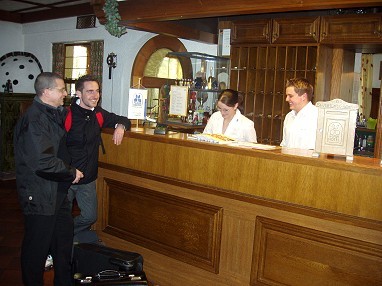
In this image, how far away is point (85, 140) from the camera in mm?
3570

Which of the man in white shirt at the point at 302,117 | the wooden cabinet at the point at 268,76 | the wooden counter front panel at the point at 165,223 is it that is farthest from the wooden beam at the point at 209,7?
the wooden cabinet at the point at 268,76

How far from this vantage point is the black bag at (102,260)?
3.02 metres

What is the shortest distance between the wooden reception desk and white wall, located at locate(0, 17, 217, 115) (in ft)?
10.9

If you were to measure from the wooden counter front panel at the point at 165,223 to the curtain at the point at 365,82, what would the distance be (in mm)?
3339

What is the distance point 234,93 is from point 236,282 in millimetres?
1797

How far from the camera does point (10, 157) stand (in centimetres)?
761

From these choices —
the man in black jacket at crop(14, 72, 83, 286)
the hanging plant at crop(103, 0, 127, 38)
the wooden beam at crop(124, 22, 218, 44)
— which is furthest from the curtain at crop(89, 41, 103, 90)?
the man in black jacket at crop(14, 72, 83, 286)

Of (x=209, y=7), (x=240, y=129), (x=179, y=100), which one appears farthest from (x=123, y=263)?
(x=209, y=7)

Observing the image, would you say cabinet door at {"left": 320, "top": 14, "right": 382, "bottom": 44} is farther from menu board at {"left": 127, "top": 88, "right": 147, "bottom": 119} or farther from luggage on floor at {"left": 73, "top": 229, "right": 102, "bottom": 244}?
luggage on floor at {"left": 73, "top": 229, "right": 102, "bottom": 244}

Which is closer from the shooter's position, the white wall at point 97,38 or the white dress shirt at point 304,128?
the white dress shirt at point 304,128

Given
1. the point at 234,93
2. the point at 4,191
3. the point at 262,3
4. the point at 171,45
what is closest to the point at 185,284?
the point at 234,93

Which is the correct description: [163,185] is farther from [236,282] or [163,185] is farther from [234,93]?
[234,93]

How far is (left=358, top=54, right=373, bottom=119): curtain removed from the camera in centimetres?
577

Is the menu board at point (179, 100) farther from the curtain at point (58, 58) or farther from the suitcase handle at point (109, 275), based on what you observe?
the curtain at point (58, 58)
